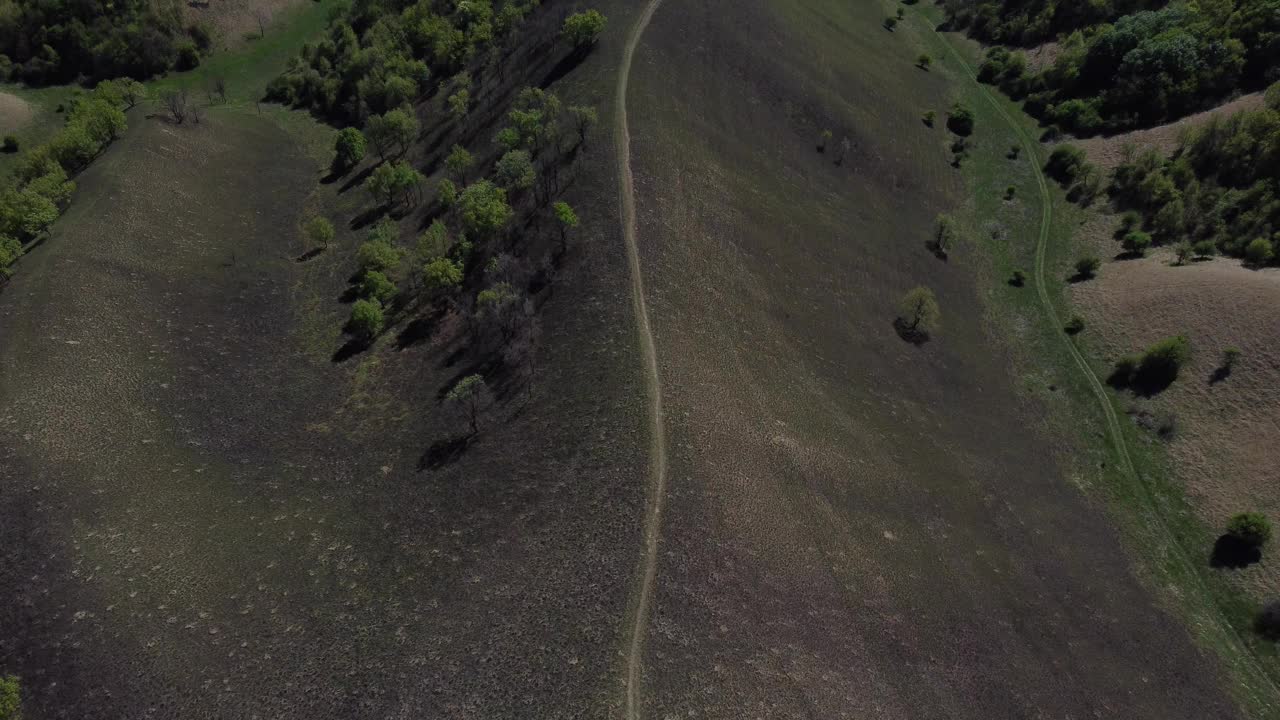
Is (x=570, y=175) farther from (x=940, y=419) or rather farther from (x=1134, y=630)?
(x=1134, y=630)

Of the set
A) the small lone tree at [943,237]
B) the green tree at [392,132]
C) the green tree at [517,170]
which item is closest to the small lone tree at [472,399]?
the green tree at [517,170]

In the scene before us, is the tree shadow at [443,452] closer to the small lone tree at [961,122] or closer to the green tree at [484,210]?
the green tree at [484,210]

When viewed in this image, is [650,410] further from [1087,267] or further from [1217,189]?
[1217,189]

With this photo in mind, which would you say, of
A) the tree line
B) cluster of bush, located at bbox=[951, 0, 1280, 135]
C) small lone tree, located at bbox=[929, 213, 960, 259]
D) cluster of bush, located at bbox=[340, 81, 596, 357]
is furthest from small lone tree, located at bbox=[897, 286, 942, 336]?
cluster of bush, located at bbox=[951, 0, 1280, 135]

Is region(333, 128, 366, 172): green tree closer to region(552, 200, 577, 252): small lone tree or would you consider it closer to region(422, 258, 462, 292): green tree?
region(422, 258, 462, 292): green tree

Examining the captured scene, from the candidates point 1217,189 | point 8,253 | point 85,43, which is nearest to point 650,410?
point 8,253

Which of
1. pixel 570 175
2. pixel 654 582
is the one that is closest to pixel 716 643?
pixel 654 582
